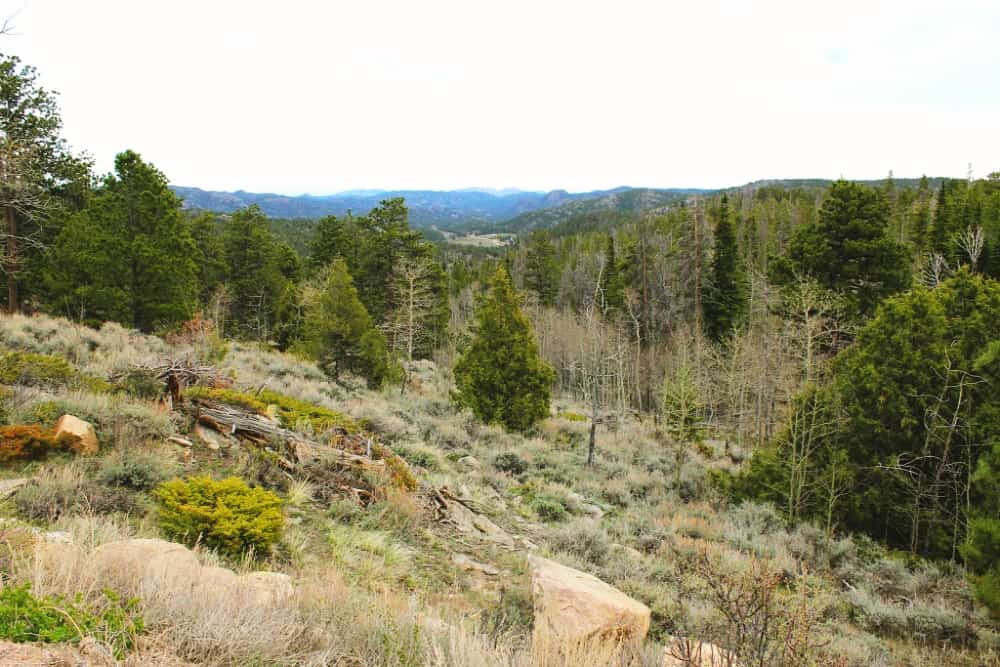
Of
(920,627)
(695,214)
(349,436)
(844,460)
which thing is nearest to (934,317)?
(844,460)

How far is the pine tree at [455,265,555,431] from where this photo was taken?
55.5 ft

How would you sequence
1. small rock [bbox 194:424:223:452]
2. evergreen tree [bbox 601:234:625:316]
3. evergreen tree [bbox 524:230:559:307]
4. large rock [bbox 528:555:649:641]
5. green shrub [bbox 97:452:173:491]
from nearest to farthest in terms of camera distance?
large rock [bbox 528:555:649:641] → green shrub [bbox 97:452:173:491] → small rock [bbox 194:424:223:452] → evergreen tree [bbox 601:234:625:316] → evergreen tree [bbox 524:230:559:307]

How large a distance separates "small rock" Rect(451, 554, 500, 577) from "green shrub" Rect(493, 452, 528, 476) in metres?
5.71

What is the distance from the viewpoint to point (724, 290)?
1454 inches

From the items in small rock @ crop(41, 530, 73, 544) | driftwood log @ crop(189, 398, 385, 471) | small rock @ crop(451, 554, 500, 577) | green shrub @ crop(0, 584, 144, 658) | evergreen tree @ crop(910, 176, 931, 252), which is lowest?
small rock @ crop(451, 554, 500, 577)

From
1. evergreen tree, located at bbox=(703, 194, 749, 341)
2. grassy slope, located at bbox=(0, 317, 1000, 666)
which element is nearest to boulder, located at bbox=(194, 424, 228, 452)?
grassy slope, located at bbox=(0, 317, 1000, 666)

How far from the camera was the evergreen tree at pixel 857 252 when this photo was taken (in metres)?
18.5

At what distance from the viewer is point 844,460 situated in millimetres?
11406

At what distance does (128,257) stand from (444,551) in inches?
663

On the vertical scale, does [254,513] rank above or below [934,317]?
below

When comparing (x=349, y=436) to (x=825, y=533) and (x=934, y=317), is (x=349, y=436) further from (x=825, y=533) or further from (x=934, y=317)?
(x=934, y=317)

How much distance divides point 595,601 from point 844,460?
31.2 feet

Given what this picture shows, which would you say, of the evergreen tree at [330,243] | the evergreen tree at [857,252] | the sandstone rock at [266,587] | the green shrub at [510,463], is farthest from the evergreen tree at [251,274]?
the sandstone rock at [266,587]

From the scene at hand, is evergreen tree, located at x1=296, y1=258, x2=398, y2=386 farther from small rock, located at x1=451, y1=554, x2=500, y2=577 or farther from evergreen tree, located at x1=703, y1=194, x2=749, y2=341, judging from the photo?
evergreen tree, located at x1=703, y1=194, x2=749, y2=341
